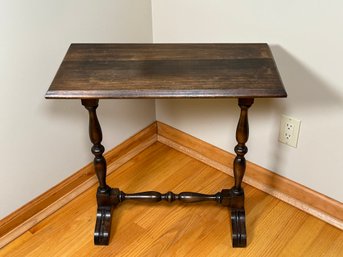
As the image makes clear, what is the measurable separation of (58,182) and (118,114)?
1.16 ft

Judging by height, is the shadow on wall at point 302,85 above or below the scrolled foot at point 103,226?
above

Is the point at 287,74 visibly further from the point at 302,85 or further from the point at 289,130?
the point at 289,130

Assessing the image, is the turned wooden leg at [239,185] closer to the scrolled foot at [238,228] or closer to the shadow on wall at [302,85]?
the scrolled foot at [238,228]

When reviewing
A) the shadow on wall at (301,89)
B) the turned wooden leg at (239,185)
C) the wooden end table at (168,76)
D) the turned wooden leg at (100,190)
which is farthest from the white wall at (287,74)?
the turned wooden leg at (100,190)

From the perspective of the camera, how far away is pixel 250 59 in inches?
48.0

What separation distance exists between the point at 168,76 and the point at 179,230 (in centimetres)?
61

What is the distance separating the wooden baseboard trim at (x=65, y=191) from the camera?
4.79 feet

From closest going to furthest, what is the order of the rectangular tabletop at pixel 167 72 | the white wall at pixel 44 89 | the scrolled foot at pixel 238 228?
the rectangular tabletop at pixel 167 72 → the white wall at pixel 44 89 → the scrolled foot at pixel 238 228

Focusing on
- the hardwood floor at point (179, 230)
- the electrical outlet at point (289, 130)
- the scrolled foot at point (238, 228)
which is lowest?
the hardwood floor at point (179, 230)

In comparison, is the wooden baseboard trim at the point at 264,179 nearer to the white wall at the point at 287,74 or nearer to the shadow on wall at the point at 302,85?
the white wall at the point at 287,74

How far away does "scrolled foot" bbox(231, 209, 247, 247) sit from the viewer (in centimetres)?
141

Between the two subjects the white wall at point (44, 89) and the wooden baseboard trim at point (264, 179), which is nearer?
the white wall at point (44, 89)

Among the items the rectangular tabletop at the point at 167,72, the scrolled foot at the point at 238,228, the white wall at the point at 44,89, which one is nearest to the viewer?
the rectangular tabletop at the point at 167,72

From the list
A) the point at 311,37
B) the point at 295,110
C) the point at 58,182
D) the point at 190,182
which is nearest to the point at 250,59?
the point at 311,37
